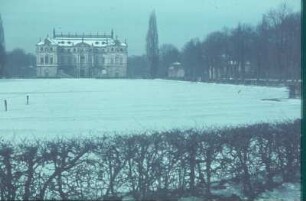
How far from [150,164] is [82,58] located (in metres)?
37.1

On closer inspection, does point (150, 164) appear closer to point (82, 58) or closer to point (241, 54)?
point (82, 58)

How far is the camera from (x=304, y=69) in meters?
5.27

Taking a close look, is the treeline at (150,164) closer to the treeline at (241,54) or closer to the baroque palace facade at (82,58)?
the baroque palace facade at (82,58)

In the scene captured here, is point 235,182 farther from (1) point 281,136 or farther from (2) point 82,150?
(2) point 82,150

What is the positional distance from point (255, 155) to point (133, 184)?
2.05m

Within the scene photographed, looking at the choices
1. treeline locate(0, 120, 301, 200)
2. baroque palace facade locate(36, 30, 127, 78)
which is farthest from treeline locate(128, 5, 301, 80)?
treeline locate(0, 120, 301, 200)

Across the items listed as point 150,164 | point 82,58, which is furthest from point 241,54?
point 150,164

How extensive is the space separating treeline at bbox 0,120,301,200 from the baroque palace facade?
78.8ft

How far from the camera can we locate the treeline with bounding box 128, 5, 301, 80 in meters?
46.5

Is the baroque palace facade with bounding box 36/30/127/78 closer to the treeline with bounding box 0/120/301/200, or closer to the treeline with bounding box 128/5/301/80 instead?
the treeline with bounding box 128/5/301/80

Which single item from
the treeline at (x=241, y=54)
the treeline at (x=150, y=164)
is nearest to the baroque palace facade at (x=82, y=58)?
the treeline at (x=241, y=54)

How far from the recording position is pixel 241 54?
69625mm

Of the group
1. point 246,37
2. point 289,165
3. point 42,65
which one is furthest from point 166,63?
point 289,165

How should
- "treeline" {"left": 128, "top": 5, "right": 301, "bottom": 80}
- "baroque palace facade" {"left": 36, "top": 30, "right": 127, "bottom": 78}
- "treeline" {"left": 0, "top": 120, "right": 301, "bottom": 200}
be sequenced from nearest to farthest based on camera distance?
"treeline" {"left": 0, "top": 120, "right": 301, "bottom": 200} → "baroque palace facade" {"left": 36, "top": 30, "right": 127, "bottom": 78} → "treeline" {"left": 128, "top": 5, "right": 301, "bottom": 80}
